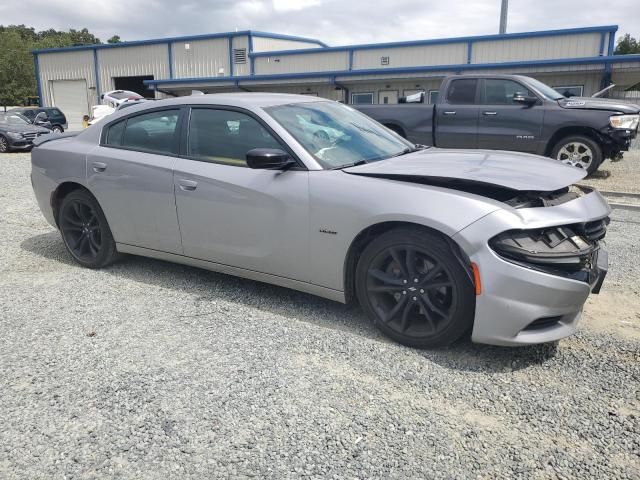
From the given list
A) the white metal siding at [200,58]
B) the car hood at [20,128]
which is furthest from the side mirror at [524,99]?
the white metal siding at [200,58]

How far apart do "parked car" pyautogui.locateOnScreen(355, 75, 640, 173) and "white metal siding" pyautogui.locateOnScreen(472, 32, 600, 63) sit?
12.5 m

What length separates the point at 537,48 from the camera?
70.4 feet

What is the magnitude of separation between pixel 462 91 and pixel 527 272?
8327 millimetres

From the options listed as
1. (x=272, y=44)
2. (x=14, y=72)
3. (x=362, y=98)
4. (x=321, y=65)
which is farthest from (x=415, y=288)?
(x=14, y=72)

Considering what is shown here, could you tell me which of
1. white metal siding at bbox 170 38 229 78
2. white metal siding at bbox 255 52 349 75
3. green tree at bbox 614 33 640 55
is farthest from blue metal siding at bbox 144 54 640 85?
green tree at bbox 614 33 640 55

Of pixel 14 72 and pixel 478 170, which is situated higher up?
pixel 14 72

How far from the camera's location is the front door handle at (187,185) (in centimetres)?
411

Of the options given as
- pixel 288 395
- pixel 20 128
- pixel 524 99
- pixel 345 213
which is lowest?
pixel 288 395

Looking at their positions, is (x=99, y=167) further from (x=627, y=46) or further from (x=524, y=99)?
(x=627, y=46)

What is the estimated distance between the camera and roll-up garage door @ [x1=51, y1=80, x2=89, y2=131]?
37000 mm

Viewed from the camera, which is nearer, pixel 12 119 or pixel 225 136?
pixel 225 136

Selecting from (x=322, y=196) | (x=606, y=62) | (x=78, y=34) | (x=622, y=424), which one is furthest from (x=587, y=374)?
(x=78, y=34)

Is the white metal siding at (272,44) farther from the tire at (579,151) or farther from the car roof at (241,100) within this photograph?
the car roof at (241,100)

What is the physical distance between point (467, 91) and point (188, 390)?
908cm
